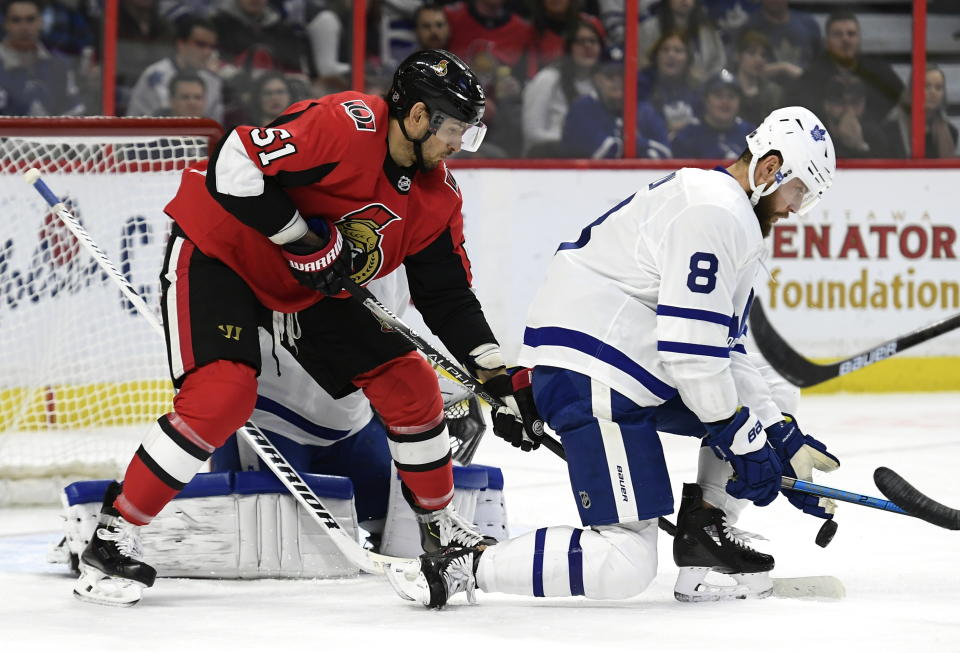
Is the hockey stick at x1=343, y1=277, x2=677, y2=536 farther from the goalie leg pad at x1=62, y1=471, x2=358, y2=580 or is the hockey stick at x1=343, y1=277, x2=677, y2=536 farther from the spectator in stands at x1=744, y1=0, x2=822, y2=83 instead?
the spectator in stands at x1=744, y1=0, x2=822, y2=83

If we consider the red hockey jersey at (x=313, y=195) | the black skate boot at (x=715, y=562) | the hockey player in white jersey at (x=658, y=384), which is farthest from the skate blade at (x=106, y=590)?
the black skate boot at (x=715, y=562)

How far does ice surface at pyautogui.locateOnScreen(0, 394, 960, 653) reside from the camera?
2.42 m

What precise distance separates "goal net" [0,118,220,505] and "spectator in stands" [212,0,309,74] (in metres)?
1.67

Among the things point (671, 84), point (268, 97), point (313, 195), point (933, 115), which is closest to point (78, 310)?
point (313, 195)

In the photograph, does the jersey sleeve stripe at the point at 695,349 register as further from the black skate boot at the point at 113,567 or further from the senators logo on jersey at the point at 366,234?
the black skate boot at the point at 113,567

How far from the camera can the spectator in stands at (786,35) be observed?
621 cm

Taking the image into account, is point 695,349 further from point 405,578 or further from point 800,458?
point 405,578

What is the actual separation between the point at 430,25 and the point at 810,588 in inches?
142

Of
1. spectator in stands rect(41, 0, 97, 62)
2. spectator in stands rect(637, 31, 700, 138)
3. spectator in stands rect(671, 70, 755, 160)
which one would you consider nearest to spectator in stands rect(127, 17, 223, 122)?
spectator in stands rect(41, 0, 97, 62)

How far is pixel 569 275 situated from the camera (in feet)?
9.29

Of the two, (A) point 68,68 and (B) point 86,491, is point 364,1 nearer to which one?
(A) point 68,68

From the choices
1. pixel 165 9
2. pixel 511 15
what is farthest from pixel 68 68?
pixel 511 15

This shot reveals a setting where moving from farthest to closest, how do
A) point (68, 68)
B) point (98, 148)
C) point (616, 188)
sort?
point (616, 188)
point (68, 68)
point (98, 148)

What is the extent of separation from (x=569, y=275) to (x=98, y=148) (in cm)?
176
